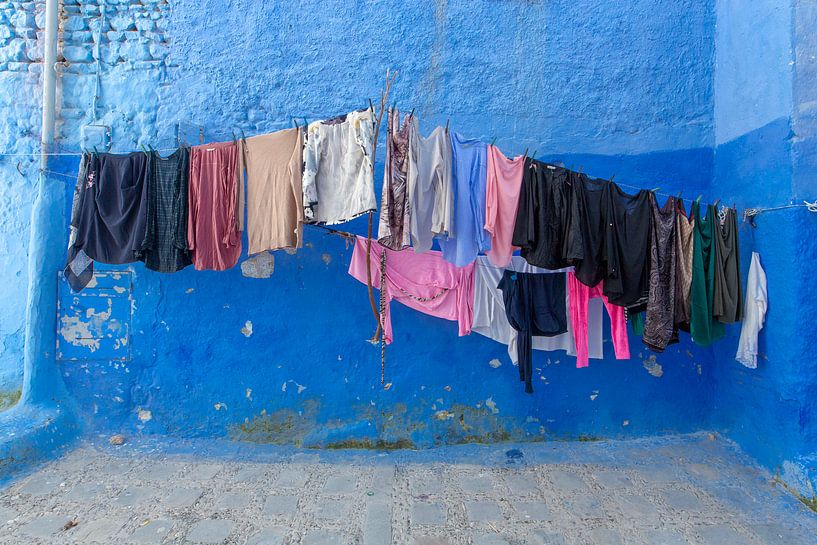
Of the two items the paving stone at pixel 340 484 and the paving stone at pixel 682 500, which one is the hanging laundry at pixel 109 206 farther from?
the paving stone at pixel 682 500

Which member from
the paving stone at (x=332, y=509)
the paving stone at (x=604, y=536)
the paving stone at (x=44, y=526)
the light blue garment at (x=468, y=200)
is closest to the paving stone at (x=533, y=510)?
the paving stone at (x=604, y=536)

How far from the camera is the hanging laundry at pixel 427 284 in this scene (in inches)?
164

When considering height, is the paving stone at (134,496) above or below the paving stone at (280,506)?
below

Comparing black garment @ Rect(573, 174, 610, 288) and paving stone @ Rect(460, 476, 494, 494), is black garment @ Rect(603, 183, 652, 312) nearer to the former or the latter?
black garment @ Rect(573, 174, 610, 288)

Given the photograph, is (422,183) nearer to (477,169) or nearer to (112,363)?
(477,169)

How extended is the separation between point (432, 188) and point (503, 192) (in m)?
0.56

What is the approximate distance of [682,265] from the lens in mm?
3836

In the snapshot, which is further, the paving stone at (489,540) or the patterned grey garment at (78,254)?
the patterned grey garment at (78,254)

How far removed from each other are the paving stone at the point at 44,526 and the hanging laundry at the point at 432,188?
118 inches

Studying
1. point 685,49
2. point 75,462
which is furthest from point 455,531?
point 685,49

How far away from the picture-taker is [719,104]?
15.2 feet

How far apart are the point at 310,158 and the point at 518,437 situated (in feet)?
10.4

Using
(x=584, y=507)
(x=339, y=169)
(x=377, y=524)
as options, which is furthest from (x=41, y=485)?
(x=584, y=507)

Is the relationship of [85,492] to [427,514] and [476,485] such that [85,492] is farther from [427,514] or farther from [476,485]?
[476,485]
